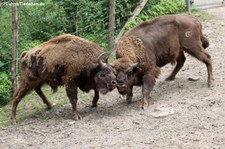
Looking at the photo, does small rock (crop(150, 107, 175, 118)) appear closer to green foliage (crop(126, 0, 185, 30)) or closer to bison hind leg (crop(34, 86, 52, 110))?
bison hind leg (crop(34, 86, 52, 110))

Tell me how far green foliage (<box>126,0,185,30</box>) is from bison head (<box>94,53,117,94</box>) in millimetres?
4370

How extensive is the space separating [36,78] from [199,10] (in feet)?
24.2

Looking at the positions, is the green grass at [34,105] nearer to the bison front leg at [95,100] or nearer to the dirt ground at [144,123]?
the dirt ground at [144,123]

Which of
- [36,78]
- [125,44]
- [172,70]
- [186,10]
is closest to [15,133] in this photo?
[36,78]

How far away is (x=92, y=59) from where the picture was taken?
9125 mm

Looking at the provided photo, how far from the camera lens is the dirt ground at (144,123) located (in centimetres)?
754

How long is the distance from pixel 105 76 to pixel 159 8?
5.77 meters

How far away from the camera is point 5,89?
34.7 feet

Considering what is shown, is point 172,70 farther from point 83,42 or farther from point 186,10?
point 186,10

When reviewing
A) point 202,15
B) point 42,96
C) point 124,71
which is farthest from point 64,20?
point 202,15

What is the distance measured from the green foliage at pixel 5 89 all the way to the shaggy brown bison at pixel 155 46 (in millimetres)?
2725

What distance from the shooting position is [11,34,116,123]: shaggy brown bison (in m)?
9.03

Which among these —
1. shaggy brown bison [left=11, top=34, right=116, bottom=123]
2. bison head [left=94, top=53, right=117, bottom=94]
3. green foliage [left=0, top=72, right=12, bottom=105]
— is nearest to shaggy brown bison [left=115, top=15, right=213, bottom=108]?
bison head [left=94, top=53, right=117, bottom=94]

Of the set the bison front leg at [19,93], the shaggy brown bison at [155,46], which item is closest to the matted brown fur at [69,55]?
the bison front leg at [19,93]
